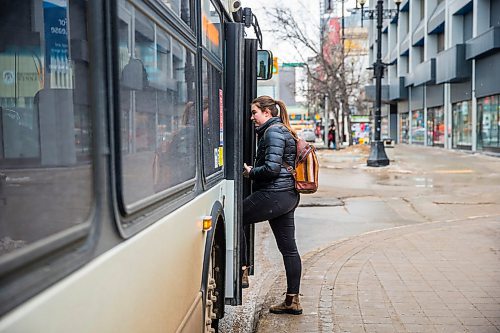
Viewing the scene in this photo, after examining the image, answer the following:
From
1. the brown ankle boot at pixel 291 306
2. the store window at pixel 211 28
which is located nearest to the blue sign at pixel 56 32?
the store window at pixel 211 28

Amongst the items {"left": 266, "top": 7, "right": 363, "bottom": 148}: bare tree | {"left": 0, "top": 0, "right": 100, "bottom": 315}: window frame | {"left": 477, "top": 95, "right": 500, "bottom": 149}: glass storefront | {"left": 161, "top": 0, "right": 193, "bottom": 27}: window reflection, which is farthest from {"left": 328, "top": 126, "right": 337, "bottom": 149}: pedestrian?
{"left": 0, "top": 0, "right": 100, "bottom": 315}: window frame

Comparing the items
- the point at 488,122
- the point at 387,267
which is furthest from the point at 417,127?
the point at 387,267

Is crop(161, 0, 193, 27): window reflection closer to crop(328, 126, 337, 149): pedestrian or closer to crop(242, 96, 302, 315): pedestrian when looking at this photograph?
crop(242, 96, 302, 315): pedestrian

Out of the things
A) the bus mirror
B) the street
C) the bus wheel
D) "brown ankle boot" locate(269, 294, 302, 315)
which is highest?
the bus mirror

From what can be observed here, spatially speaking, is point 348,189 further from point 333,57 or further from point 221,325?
point 333,57

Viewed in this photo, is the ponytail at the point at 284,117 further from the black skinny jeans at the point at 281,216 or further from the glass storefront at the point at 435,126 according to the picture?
the glass storefront at the point at 435,126

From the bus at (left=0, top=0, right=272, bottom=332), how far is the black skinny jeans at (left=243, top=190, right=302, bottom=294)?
2.06 metres

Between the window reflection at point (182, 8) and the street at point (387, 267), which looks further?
the street at point (387, 267)

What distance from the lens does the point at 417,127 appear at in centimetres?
5125

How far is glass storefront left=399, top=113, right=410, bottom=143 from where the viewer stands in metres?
55.6

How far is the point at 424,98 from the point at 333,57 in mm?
9706

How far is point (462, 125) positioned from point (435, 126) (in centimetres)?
767

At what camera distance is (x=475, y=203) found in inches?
545

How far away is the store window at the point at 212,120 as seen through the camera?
154 inches
